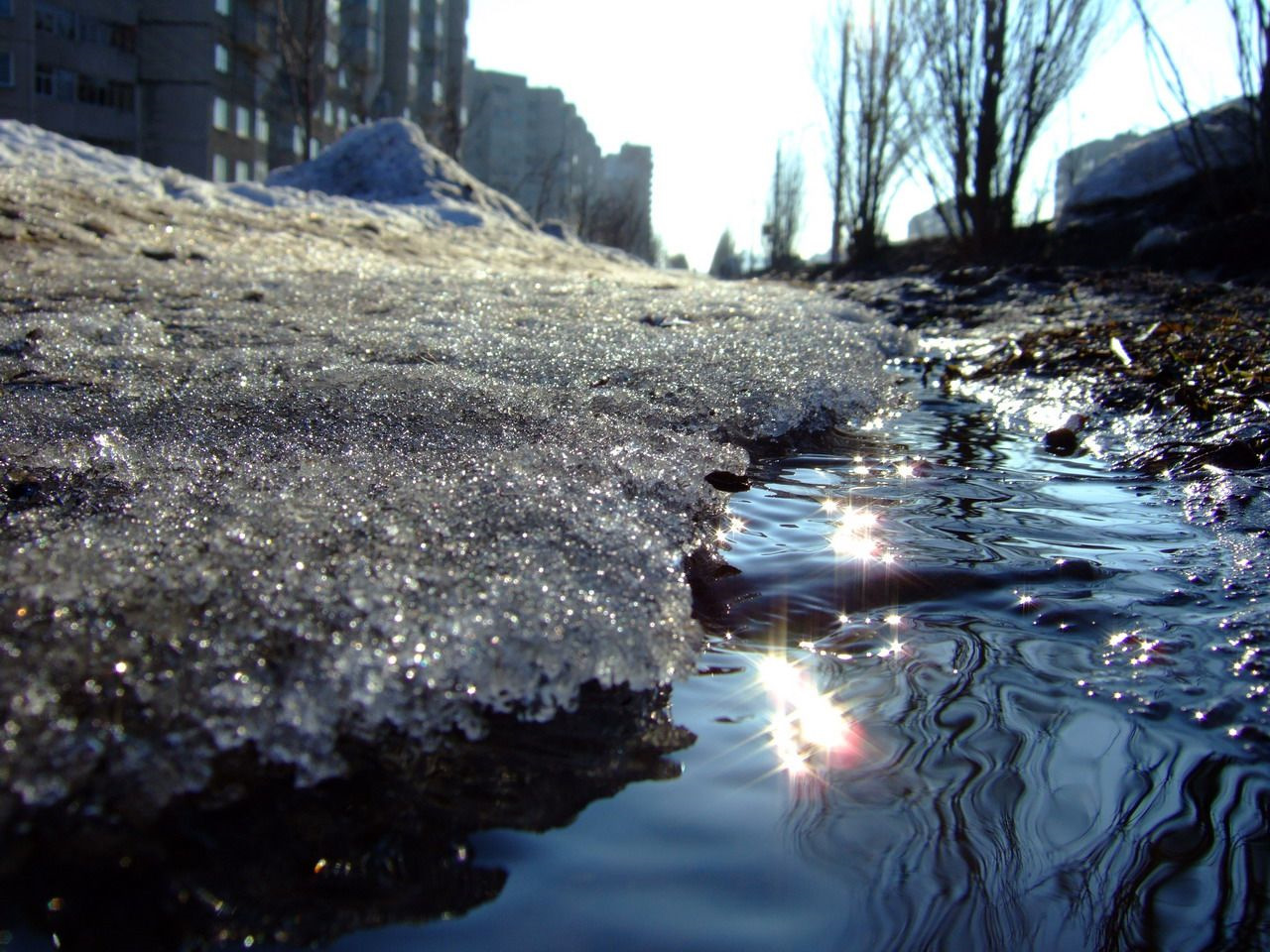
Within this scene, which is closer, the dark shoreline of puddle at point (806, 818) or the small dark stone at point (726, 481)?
the dark shoreline of puddle at point (806, 818)

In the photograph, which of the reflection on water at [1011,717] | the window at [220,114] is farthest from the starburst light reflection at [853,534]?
the window at [220,114]

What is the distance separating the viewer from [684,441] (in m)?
1.69

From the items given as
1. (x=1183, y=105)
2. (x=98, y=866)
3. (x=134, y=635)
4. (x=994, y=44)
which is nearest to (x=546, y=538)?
(x=134, y=635)

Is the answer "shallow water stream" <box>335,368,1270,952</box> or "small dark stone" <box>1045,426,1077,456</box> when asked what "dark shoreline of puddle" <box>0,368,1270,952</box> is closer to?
"shallow water stream" <box>335,368,1270,952</box>

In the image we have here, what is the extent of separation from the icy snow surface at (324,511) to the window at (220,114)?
3050cm

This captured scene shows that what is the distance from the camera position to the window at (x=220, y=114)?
28.8 meters

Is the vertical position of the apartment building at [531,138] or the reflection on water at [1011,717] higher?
the apartment building at [531,138]

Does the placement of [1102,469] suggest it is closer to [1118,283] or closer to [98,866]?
[98,866]

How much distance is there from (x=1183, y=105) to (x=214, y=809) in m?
6.87

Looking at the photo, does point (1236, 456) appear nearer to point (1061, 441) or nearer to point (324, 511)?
point (1061, 441)

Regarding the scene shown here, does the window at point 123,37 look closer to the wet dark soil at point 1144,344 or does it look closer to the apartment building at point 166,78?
the apartment building at point 166,78

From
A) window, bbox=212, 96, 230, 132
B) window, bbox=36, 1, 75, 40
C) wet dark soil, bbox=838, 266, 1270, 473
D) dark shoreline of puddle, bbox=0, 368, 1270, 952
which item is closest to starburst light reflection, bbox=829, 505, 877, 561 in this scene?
Answer: dark shoreline of puddle, bbox=0, 368, 1270, 952

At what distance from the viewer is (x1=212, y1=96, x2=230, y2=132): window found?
94.3ft

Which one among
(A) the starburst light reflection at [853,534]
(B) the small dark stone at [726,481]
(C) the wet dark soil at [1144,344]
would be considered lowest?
(A) the starburst light reflection at [853,534]
